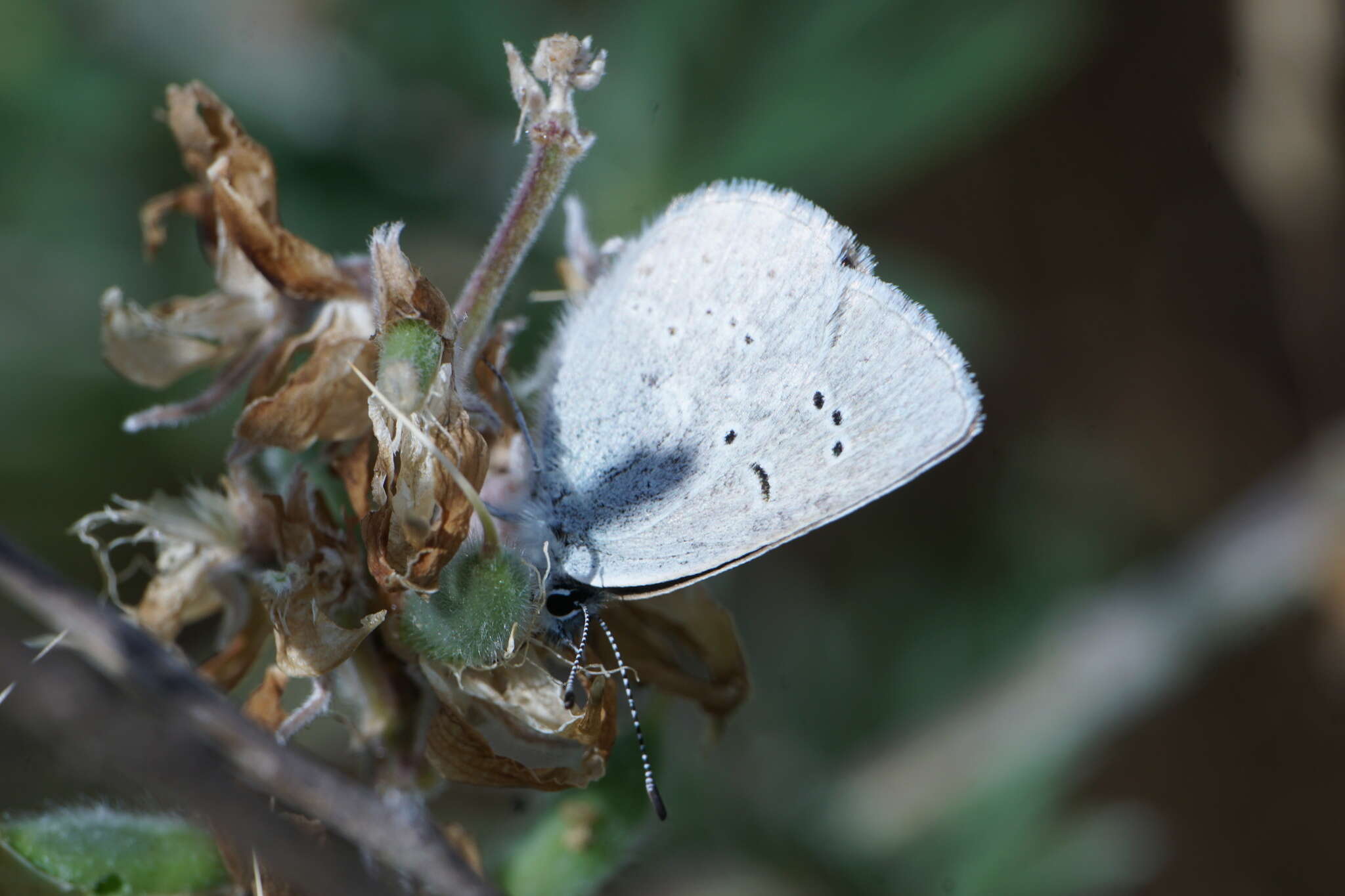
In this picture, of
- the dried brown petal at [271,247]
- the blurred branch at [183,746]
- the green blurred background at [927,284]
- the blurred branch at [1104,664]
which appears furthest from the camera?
the green blurred background at [927,284]

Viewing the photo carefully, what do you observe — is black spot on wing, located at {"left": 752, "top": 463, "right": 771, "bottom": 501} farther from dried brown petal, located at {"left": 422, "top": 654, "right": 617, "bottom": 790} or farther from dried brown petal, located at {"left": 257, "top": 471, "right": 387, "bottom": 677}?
dried brown petal, located at {"left": 257, "top": 471, "right": 387, "bottom": 677}

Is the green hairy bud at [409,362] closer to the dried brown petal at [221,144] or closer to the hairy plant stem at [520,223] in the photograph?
the hairy plant stem at [520,223]

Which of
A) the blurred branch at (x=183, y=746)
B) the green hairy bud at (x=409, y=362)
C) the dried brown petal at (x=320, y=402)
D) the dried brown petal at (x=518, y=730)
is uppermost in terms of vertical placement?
the dried brown petal at (x=320, y=402)

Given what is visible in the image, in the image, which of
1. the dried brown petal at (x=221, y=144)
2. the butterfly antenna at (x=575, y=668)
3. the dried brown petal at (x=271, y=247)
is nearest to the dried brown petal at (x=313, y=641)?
the butterfly antenna at (x=575, y=668)

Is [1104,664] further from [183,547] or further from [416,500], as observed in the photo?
[183,547]

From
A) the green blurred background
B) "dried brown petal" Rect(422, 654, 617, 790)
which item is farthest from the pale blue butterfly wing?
the green blurred background

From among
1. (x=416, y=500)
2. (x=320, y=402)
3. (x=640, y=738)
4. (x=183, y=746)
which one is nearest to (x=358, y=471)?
(x=320, y=402)

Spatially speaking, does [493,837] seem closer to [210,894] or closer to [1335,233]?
[210,894]

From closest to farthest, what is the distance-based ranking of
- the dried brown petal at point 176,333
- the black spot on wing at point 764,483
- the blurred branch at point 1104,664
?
the dried brown petal at point 176,333, the black spot on wing at point 764,483, the blurred branch at point 1104,664

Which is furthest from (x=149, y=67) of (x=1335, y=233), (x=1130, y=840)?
(x=1335, y=233)
